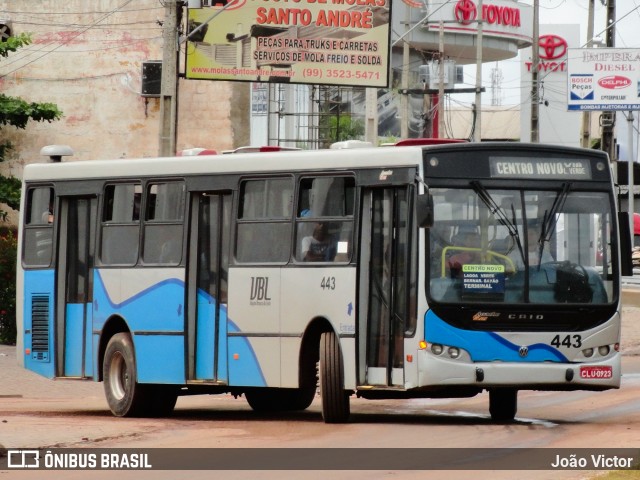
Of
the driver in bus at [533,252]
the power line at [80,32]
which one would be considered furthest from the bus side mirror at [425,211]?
the power line at [80,32]

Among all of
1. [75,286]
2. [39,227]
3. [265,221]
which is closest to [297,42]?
[39,227]

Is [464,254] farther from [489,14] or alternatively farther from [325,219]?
[489,14]

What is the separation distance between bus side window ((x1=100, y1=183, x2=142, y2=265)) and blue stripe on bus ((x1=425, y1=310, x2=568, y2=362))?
4.32 metres

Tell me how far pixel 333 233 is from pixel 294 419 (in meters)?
2.27

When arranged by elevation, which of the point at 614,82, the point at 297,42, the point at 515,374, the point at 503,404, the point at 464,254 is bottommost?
the point at 503,404

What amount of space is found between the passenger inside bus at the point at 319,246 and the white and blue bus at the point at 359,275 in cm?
2

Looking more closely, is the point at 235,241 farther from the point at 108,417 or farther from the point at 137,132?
the point at 137,132

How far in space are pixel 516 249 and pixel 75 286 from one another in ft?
19.4

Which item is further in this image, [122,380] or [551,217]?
[122,380]

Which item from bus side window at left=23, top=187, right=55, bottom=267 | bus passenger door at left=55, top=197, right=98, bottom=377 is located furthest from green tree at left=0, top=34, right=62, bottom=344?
bus passenger door at left=55, top=197, right=98, bottom=377

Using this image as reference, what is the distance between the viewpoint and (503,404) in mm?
16703

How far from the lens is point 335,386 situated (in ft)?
52.4

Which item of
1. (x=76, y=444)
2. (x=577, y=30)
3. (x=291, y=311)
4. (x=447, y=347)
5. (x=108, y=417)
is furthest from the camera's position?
(x=577, y=30)

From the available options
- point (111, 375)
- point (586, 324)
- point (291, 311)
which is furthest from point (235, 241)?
point (586, 324)
